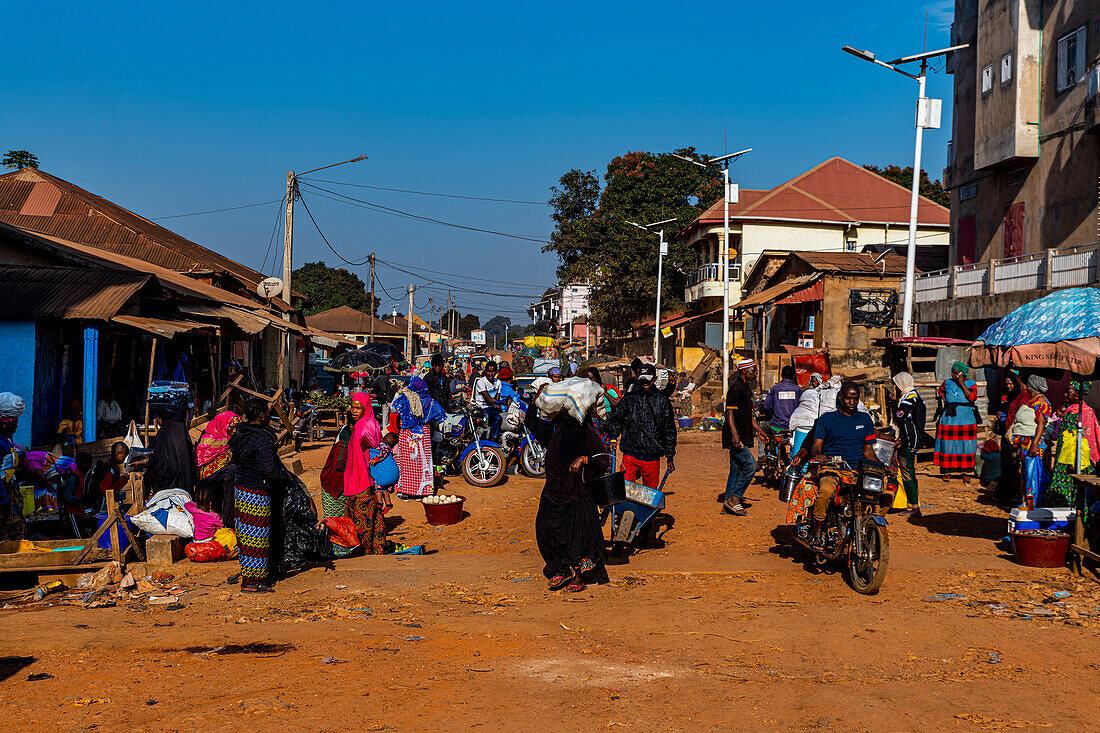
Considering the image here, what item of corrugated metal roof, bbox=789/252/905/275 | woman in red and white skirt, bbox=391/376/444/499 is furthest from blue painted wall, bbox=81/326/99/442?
corrugated metal roof, bbox=789/252/905/275

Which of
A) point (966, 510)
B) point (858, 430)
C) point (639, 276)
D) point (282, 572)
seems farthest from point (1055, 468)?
point (639, 276)

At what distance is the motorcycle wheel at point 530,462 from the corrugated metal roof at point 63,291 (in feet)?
22.4

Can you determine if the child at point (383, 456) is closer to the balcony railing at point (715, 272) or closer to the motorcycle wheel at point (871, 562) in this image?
the motorcycle wheel at point (871, 562)

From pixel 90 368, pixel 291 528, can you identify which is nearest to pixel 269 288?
pixel 90 368

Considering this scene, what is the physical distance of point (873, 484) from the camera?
7.29m

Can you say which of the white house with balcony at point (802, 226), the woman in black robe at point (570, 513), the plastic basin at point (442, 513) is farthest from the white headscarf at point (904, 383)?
the white house with balcony at point (802, 226)

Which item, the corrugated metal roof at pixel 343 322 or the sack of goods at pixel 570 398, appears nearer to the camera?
the sack of goods at pixel 570 398

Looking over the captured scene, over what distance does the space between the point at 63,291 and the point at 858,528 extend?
1227 centimetres

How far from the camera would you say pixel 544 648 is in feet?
19.7

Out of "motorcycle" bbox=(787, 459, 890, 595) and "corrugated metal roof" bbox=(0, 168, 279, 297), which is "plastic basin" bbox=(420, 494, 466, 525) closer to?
"motorcycle" bbox=(787, 459, 890, 595)

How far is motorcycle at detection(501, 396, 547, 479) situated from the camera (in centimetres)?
1496

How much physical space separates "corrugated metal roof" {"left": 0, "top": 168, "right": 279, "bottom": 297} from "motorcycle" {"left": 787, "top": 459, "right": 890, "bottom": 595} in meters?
21.3

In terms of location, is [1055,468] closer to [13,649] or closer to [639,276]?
[13,649]

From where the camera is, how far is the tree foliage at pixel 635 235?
4994cm
